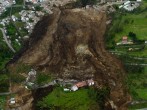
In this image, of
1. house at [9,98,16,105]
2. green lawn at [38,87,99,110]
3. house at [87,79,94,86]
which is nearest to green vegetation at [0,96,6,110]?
house at [9,98,16,105]

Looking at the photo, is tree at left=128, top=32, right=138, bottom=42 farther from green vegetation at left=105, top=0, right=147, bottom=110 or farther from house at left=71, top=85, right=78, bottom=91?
house at left=71, top=85, right=78, bottom=91

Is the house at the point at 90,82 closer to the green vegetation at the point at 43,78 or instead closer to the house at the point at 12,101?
the green vegetation at the point at 43,78

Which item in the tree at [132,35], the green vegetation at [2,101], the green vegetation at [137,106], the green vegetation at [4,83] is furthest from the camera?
the tree at [132,35]

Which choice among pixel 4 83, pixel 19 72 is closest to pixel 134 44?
pixel 19 72

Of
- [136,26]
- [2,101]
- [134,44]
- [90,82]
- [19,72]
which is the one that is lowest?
[2,101]

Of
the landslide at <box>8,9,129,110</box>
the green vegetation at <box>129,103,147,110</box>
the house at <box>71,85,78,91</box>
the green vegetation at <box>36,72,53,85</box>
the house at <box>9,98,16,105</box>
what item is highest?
the landslide at <box>8,9,129,110</box>

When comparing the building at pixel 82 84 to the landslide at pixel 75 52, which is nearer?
the building at pixel 82 84

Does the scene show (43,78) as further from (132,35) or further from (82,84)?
(132,35)

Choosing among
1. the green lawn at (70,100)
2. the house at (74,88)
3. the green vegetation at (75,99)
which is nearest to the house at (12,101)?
the green vegetation at (75,99)
